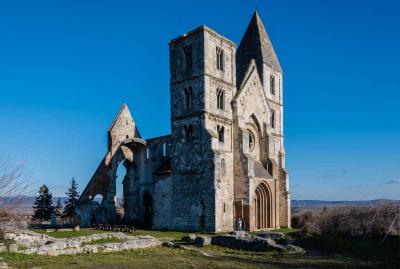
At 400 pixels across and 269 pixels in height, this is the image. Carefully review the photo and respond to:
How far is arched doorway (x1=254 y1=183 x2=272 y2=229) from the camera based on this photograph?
39188mm

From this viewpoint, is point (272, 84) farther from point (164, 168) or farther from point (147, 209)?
point (147, 209)

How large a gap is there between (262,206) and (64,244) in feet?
72.7

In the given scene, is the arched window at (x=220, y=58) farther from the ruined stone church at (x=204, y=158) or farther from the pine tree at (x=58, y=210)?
the pine tree at (x=58, y=210)

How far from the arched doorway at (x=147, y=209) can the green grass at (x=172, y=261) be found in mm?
19763

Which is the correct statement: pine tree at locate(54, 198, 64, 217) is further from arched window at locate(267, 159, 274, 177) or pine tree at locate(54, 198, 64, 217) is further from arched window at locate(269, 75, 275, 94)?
arched window at locate(269, 75, 275, 94)

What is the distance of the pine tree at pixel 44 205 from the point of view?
5547 centimetres

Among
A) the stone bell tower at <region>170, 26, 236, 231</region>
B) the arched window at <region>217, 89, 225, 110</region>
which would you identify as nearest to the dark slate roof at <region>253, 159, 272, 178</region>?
the stone bell tower at <region>170, 26, 236, 231</region>

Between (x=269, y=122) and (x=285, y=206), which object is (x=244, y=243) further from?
(x=269, y=122)

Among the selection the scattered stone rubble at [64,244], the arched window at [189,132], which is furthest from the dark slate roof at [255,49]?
the scattered stone rubble at [64,244]

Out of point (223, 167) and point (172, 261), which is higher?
point (223, 167)

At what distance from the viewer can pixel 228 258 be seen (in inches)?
809

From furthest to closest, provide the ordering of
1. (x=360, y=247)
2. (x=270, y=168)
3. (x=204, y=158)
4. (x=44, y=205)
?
(x=44, y=205), (x=270, y=168), (x=204, y=158), (x=360, y=247)

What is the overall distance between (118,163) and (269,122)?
16730 mm

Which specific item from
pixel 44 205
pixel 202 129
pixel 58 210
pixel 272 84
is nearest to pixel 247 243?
pixel 202 129
